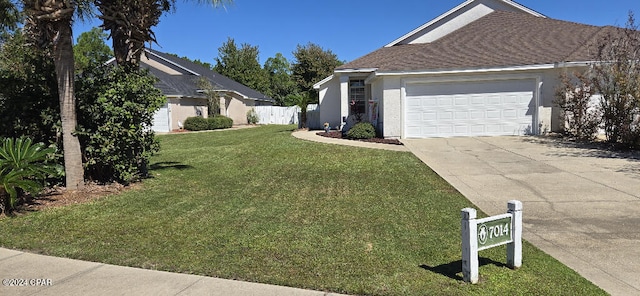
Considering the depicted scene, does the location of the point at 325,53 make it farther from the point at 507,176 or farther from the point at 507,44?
the point at 507,176

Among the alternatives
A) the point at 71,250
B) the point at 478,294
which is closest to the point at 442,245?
the point at 478,294

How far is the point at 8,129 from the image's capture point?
771 centimetres

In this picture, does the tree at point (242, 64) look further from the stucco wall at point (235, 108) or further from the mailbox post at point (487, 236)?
the mailbox post at point (487, 236)

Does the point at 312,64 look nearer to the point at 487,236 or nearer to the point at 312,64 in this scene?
the point at 312,64

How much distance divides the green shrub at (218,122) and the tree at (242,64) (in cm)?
2570

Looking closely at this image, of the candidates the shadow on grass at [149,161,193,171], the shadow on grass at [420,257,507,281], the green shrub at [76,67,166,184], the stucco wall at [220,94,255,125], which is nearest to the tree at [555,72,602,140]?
the shadow on grass at [420,257,507,281]

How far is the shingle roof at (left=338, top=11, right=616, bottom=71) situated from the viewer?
15.4 m

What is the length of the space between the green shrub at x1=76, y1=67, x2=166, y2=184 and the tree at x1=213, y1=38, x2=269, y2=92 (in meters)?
48.3

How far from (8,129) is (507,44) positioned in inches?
697

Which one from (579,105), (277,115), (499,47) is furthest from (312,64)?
(579,105)

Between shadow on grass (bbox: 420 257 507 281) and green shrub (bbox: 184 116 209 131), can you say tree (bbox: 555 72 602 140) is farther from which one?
green shrub (bbox: 184 116 209 131)

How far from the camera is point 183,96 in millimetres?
28375

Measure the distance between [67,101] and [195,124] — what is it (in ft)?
70.3

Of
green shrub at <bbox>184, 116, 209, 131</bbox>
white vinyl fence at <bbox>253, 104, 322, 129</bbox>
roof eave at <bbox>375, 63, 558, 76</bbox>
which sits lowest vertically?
green shrub at <bbox>184, 116, 209, 131</bbox>
